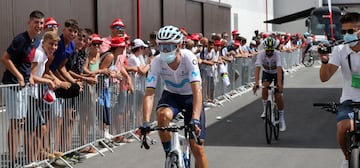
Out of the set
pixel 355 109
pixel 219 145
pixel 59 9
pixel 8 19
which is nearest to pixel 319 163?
pixel 219 145

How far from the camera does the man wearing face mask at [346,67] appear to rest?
742cm

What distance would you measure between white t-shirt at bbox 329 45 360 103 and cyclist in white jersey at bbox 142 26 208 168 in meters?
1.42

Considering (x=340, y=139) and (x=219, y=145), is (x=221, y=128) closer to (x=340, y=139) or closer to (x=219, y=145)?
(x=219, y=145)

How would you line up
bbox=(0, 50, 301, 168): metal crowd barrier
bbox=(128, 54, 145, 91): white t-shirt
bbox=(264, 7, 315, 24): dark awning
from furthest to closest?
bbox=(264, 7, 315, 24): dark awning, bbox=(128, 54, 145, 91): white t-shirt, bbox=(0, 50, 301, 168): metal crowd barrier

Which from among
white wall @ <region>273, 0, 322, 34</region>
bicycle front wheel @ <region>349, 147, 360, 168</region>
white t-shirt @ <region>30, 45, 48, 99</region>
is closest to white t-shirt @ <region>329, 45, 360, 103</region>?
bicycle front wheel @ <region>349, 147, 360, 168</region>

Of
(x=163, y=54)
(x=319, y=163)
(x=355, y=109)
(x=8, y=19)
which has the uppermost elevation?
(x=8, y=19)

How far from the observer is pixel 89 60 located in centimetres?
1189

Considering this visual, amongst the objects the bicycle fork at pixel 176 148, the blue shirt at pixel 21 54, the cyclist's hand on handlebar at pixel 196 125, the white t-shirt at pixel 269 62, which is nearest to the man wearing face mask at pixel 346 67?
the cyclist's hand on handlebar at pixel 196 125

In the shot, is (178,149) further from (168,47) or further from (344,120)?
(344,120)

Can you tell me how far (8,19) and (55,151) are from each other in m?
8.40

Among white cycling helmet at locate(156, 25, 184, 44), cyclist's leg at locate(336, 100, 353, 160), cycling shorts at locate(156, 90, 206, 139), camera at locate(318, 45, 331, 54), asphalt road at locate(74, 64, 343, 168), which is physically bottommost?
asphalt road at locate(74, 64, 343, 168)

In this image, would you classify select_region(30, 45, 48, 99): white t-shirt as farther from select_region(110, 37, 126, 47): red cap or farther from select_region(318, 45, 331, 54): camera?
select_region(318, 45, 331, 54): camera

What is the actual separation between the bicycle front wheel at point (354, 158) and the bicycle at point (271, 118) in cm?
549

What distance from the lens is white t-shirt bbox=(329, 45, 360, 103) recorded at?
24.6ft
